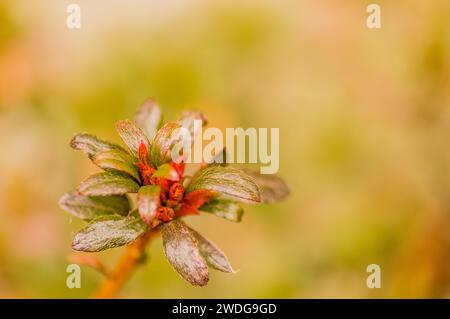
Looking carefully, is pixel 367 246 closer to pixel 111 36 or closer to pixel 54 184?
pixel 54 184

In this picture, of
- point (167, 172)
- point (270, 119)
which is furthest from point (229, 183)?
point (270, 119)

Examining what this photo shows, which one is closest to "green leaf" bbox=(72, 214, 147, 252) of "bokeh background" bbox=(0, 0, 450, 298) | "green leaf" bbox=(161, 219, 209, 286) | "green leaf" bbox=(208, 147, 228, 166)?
"green leaf" bbox=(161, 219, 209, 286)

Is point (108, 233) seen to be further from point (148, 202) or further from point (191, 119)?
point (191, 119)

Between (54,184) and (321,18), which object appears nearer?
(54,184)

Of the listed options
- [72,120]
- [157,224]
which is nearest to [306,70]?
[72,120]

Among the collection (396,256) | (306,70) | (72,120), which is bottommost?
(396,256)

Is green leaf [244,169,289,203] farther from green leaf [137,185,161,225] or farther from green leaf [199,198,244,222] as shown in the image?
green leaf [137,185,161,225]
